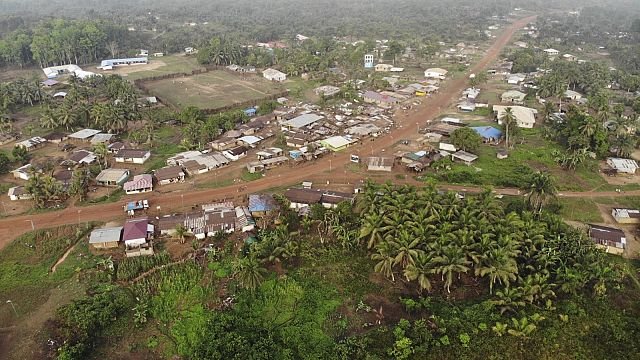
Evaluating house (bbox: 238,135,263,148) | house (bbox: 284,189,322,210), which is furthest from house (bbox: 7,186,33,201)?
house (bbox: 284,189,322,210)

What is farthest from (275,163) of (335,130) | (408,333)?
(408,333)

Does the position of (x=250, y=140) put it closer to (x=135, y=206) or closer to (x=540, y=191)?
(x=135, y=206)

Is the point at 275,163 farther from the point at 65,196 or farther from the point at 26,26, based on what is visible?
the point at 26,26

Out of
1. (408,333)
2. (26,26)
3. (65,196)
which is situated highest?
(26,26)

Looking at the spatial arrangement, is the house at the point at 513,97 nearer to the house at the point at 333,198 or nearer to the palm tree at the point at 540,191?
the palm tree at the point at 540,191

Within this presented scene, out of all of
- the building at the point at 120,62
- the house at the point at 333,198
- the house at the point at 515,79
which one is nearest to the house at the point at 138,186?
the house at the point at 333,198

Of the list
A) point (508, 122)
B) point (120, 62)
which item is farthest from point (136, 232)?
point (120, 62)
